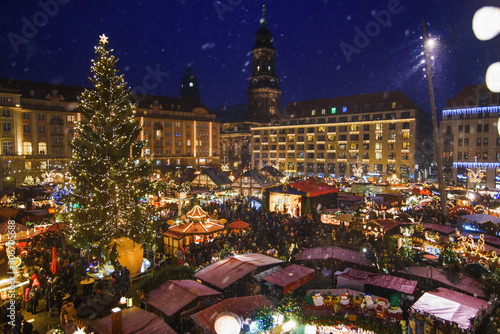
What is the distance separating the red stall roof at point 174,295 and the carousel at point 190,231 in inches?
237

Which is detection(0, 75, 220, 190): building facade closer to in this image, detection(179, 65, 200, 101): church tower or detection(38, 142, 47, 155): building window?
detection(38, 142, 47, 155): building window

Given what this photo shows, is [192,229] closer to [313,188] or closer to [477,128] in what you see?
[313,188]

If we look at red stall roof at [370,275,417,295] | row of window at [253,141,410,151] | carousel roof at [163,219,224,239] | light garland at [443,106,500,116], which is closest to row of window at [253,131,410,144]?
row of window at [253,141,410,151]

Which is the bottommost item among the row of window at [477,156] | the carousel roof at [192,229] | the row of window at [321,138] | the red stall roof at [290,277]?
the red stall roof at [290,277]

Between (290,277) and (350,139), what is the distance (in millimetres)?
52980

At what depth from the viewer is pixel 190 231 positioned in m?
15.4

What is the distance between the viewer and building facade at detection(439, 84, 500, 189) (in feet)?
148

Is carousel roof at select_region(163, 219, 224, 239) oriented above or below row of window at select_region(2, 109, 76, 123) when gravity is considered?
below

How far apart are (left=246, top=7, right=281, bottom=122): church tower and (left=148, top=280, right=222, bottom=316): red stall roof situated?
224 ft

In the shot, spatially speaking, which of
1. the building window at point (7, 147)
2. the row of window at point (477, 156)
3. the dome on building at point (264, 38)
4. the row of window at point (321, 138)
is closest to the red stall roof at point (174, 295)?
the building window at point (7, 147)

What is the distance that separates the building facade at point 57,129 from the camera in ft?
145

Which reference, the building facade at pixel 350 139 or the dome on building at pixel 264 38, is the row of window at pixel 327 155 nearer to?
the building facade at pixel 350 139

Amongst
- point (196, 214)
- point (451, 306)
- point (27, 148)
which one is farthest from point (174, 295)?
point (27, 148)

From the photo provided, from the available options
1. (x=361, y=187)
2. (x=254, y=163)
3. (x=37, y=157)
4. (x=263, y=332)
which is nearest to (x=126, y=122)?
(x=263, y=332)
